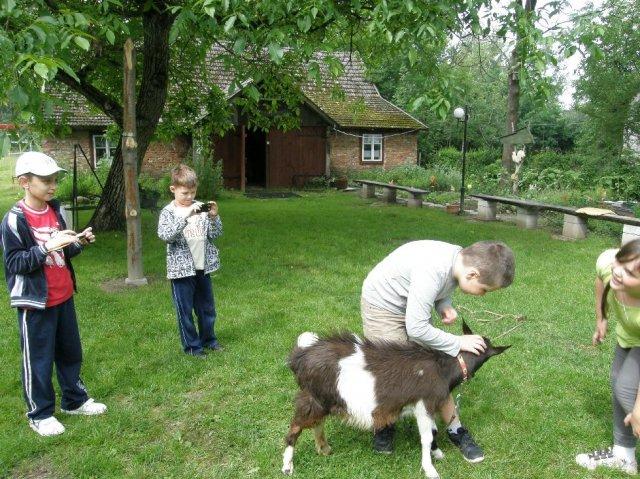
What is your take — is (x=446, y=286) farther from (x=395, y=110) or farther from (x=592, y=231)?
(x=395, y=110)

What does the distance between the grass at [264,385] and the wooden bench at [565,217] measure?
132 cm

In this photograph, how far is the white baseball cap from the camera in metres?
3.20

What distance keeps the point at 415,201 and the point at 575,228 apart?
5692 millimetres

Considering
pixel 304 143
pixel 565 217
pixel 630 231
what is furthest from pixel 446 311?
pixel 304 143

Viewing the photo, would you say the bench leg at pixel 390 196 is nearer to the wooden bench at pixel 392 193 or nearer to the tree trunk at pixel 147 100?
the wooden bench at pixel 392 193

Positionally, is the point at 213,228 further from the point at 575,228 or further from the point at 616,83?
the point at 616,83

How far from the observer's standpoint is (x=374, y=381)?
289 centimetres

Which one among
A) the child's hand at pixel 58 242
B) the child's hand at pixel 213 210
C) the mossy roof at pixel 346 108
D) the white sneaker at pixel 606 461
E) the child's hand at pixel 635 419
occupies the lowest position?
the white sneaker at pixel 606 461

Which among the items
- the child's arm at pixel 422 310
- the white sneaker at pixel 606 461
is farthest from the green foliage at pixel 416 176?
the child's arm at pixel 422 310

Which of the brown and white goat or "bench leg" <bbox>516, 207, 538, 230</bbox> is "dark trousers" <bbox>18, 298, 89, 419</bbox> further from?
"bench leg" <bbox>516, 207, 538, 230</bbox>

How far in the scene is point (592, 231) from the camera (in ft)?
36.7

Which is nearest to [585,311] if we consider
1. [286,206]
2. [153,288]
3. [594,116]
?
[153,288]

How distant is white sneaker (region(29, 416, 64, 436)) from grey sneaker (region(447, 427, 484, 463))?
8.26 feet

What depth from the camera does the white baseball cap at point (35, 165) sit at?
320 centimetres
